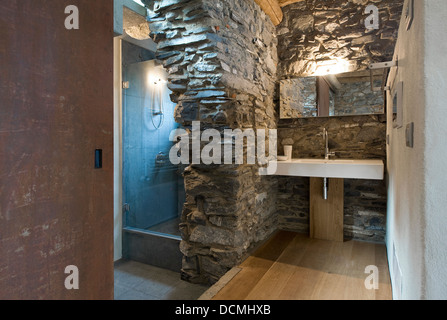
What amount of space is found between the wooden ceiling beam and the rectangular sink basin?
1691mm

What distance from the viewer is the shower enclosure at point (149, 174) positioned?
11.0ft

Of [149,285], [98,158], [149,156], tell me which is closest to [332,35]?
[149,156]

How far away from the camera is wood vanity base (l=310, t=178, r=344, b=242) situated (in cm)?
312

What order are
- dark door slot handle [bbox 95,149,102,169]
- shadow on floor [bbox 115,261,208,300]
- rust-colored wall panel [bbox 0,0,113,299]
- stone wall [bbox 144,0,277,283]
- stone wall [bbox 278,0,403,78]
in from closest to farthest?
rust-colored wall panel [bbox 0,0,113,299]
dark door slot handle [bbox 95,149,102,169]
stone wall [bbox 144,0,277,283]
shadow on floor [bbox 115,261,208,300]
stone wall [bbox 278,0,403,78]

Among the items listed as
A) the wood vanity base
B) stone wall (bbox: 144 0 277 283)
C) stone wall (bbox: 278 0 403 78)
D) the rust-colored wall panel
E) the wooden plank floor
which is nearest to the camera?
the rust-colored wall panel

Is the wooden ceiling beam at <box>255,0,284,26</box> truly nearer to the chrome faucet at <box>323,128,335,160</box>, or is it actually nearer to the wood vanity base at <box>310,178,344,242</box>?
the chrome faucet at <box>323,128,335,160</box>

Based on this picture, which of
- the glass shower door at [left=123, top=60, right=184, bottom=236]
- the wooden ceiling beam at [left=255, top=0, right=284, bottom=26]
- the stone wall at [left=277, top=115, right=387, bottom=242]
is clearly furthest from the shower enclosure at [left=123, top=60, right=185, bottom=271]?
the wooden ceiling beam at [left=255, top=0, right=284, bottom=26]

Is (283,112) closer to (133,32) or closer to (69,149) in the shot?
(133,32)

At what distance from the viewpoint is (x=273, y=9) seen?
10.4 ft

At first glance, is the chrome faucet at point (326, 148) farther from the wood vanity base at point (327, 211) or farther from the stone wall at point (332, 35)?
the stone wall at point (332, 35)

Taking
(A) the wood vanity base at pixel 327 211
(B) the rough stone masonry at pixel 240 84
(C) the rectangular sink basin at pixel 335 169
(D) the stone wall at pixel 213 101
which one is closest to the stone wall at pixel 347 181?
(B) the rough stone masonry at pixel 240 84

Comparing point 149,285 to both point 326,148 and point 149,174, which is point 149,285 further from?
point 326,148
